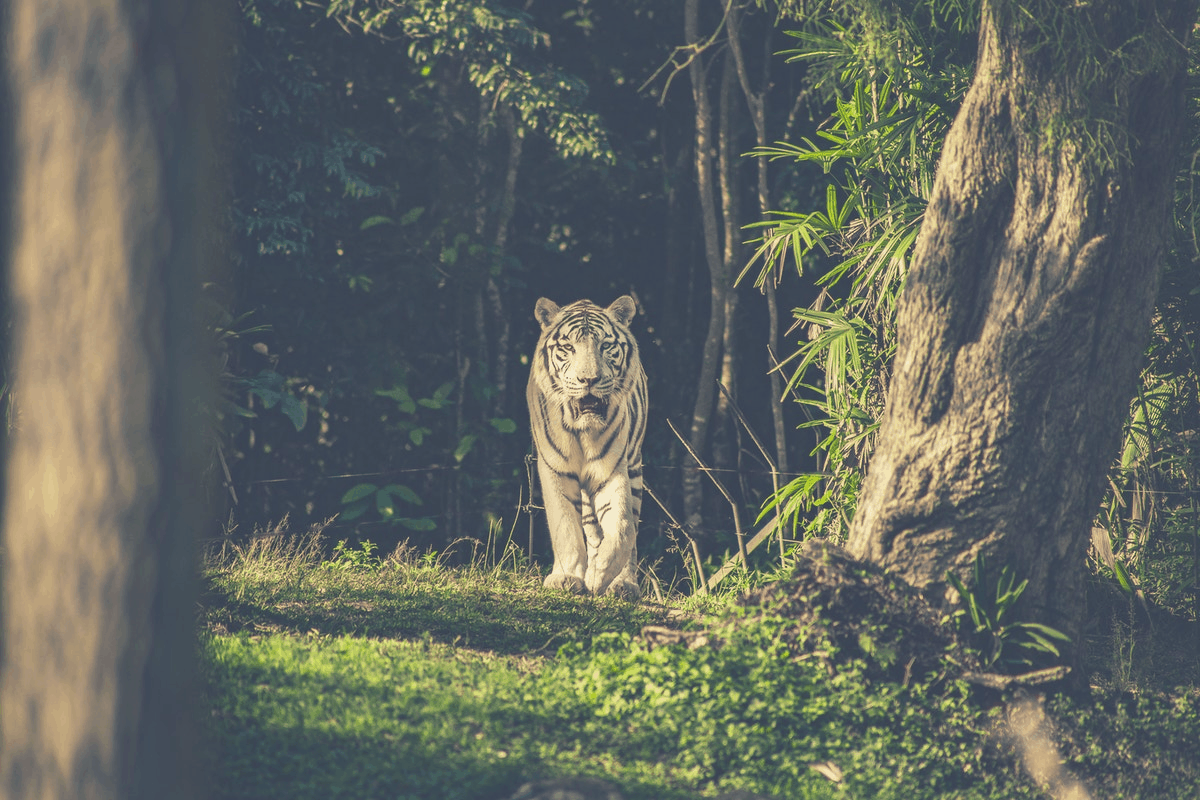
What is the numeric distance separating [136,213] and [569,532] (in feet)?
13.7

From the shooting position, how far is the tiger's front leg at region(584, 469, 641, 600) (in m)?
6.70

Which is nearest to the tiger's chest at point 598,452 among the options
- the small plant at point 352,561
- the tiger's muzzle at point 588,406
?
the tiger's muzzle at point 588,406

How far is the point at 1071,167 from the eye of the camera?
4688 millimetres

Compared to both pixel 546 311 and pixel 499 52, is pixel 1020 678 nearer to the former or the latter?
pixel 546 311

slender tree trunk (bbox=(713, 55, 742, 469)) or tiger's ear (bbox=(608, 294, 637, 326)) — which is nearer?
tiger's ear (bbox=(608, 294, 637, 326))

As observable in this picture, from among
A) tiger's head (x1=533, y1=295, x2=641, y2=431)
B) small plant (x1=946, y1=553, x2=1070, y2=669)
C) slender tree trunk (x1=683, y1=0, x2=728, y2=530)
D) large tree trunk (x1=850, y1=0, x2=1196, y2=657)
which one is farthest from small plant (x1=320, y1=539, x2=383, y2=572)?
small plant (x1=946, y1=553, x2=1070, y2=669)

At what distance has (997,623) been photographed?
471cm

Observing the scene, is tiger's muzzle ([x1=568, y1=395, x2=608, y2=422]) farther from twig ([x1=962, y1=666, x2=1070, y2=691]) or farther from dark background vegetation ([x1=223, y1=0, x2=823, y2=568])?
twig ([x1=962, y1=666, x2=1070, y2=691])

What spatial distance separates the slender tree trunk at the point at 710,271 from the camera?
8.55 metres

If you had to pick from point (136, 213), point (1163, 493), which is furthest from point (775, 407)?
point (136, 213)

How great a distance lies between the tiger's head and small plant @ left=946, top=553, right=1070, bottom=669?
253cm

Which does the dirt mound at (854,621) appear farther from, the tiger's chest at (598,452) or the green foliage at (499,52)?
the green foliage at (499,52)

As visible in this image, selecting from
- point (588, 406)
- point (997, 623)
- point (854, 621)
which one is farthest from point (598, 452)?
point (997, 623)

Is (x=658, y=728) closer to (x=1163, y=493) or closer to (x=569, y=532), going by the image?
(x=569, y=532)
